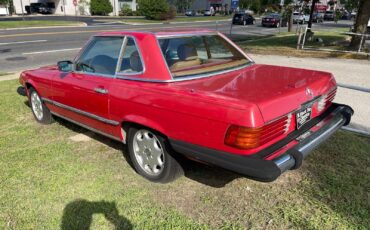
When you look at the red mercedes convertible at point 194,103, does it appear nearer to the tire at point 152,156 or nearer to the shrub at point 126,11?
the tire at point 152,156

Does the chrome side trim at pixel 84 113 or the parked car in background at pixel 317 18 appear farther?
the parked car in background at pixel 317 18

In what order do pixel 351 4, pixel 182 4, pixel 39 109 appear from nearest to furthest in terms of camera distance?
pixel 39 109, pixel 351 4, pixel 182 4

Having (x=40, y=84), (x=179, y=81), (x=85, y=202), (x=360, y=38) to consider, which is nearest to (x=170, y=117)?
(x=179, y=81)

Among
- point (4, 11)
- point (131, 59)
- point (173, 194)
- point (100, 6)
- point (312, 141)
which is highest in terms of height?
point (131, 59)

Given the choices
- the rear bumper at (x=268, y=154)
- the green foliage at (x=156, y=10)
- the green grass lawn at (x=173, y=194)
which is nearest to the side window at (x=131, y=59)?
the rear bumper at (x=268, y=154)

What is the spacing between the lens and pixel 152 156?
3.68 metres

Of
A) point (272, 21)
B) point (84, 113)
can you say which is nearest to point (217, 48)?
point (84, 113)

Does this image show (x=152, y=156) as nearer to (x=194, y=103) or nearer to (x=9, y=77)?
(x=194, y=103)

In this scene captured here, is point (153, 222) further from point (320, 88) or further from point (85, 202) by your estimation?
point (320, 88)

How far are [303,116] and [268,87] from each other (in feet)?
1.52

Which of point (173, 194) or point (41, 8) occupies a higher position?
point (173, 194)

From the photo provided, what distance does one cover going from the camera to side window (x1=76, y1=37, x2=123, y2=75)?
3994 mm

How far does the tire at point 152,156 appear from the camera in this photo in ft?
11.4

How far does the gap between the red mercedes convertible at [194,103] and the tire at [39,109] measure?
2.60ft
